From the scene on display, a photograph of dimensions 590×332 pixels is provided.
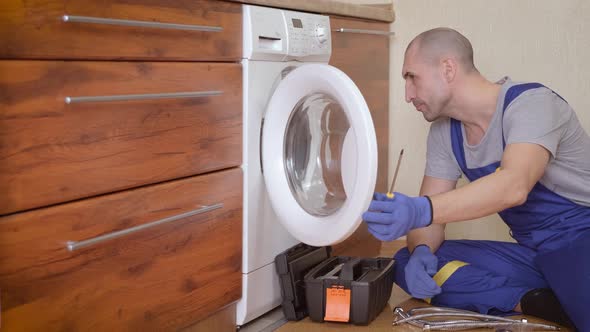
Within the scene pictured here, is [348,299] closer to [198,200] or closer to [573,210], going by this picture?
[198,200]

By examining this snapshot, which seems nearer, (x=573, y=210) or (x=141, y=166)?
(x=141, y=166)

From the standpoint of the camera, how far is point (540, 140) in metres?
1.81

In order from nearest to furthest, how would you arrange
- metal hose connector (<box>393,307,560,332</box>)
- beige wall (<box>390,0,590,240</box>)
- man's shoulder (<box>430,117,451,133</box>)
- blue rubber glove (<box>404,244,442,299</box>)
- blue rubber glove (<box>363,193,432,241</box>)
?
blue rubber glove (<box>363,193,432,241</box>) < metal hose connector (<box>393,307,560,332</box>) < blue rubber glove (<box>404,244,442,299</box>) < man's shoulder (<box>430,117,451,133</box>) < beige wall (<box>390,0,590,240</box>)

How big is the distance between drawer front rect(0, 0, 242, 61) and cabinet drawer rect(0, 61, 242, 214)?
26 millimetres

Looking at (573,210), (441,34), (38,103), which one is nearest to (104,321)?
(38,103)

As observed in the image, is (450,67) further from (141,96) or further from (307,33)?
(141,96)

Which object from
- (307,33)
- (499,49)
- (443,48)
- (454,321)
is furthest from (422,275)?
(499,49)

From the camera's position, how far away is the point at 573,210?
205 cm

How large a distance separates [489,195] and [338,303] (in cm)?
51

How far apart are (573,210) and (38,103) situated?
4.76 ft

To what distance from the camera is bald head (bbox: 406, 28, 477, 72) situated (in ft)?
6.64

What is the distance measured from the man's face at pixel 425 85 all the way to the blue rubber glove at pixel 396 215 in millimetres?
416

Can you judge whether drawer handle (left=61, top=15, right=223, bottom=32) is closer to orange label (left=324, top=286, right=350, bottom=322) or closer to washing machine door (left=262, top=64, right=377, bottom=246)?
washing machine door (left=262, top=64, right=377, bottom=246)

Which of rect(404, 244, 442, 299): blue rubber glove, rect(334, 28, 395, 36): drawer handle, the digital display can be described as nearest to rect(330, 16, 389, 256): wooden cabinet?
rect(334, 28, 395, 36): drawer handle
